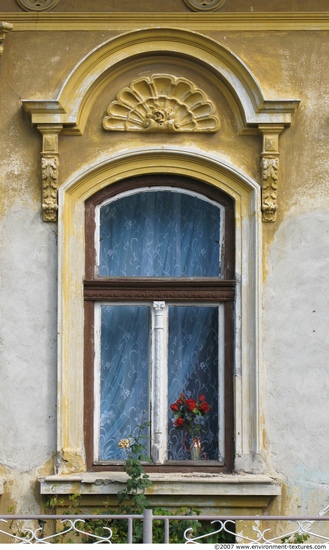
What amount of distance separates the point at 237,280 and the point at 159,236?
2.28ft

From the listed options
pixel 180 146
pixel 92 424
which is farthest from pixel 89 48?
pixel 92 424

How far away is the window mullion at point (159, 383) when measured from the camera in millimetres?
8188

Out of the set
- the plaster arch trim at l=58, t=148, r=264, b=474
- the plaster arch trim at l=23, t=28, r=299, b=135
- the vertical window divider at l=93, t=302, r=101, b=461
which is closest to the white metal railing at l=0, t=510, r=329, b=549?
the plaster arch trim at l=58, t=148, r=264, b=474

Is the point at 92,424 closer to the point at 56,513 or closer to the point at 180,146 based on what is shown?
the point at 56,513

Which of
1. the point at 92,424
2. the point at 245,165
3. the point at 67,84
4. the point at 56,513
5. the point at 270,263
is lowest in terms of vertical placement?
the point at 56,513

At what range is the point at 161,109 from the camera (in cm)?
834

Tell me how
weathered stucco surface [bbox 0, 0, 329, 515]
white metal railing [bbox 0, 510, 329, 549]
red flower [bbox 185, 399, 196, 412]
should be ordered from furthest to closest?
red flower [bbox 185, 399, 196, 412] → weathered stucco surface [bbox 0, 0, 329, 515] → white metal railing [bbox 0, 510, 329, 549]

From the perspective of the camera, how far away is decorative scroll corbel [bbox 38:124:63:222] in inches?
323

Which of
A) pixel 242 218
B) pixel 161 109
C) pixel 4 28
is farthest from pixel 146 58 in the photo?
pixel 242 218

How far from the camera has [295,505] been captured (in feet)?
26.2

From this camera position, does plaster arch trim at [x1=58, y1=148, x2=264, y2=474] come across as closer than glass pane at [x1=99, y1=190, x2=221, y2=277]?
Yes

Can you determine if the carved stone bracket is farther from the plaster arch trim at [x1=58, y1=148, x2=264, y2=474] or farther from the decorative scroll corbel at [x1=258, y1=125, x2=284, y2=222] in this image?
the decorative scroll corbel at [x1=258, y1=125, x2=284, y2=222]

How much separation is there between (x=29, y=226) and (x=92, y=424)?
146cm

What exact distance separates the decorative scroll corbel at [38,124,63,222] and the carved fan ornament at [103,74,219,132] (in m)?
0.39
